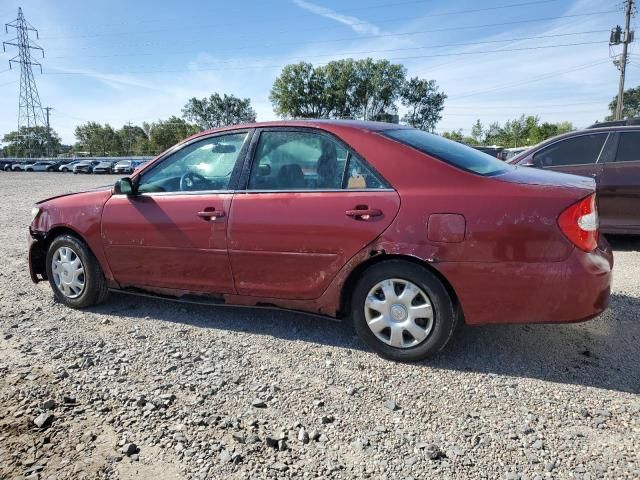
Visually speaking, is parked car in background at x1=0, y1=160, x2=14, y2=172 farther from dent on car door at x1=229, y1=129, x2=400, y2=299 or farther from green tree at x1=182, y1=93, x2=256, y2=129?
dent on car door at x1=229, y1=129, x2=400, y2=299

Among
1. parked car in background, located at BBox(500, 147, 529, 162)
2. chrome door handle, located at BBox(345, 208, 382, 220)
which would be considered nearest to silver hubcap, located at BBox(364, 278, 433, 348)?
chrome door handle, located at BBox(345, 208, 382, 220)

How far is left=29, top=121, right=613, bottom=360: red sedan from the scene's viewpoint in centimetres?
285

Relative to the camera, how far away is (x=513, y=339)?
3561mm

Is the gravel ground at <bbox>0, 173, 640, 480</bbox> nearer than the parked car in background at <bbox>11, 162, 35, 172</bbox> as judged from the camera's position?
Yes

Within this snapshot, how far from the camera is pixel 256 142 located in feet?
12.1

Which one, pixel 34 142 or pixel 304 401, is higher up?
pixel 34 142

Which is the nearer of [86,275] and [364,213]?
[364,213]

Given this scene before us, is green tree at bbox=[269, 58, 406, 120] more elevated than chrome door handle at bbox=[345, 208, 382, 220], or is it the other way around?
green tree at bbox=[269, 58, 406, 120]

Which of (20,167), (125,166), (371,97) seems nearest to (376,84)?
(371,97)

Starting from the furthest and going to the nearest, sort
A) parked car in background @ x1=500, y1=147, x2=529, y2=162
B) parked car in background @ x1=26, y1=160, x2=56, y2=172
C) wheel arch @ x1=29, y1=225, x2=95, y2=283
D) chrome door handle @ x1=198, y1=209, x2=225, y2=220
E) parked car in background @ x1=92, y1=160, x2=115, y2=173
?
parked car in background @ x1=26, y1=160, x2=56, y2=172, parked car in background @ x1=92, y1=160, x2=115, y2=173, parked car in background @ x1=500, y1=147, x2=529, y2=162, wheel arch @ x1=29, y1=225, x2=95, y2=283, chrome door handle @ x1=198, y1=209, x2=225, y2=220

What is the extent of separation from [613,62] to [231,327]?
39048mm

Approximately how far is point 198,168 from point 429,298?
209 cm

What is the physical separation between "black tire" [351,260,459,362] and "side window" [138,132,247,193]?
4.38 feet

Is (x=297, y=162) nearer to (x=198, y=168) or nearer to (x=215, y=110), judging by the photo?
(x=198, y=168)
